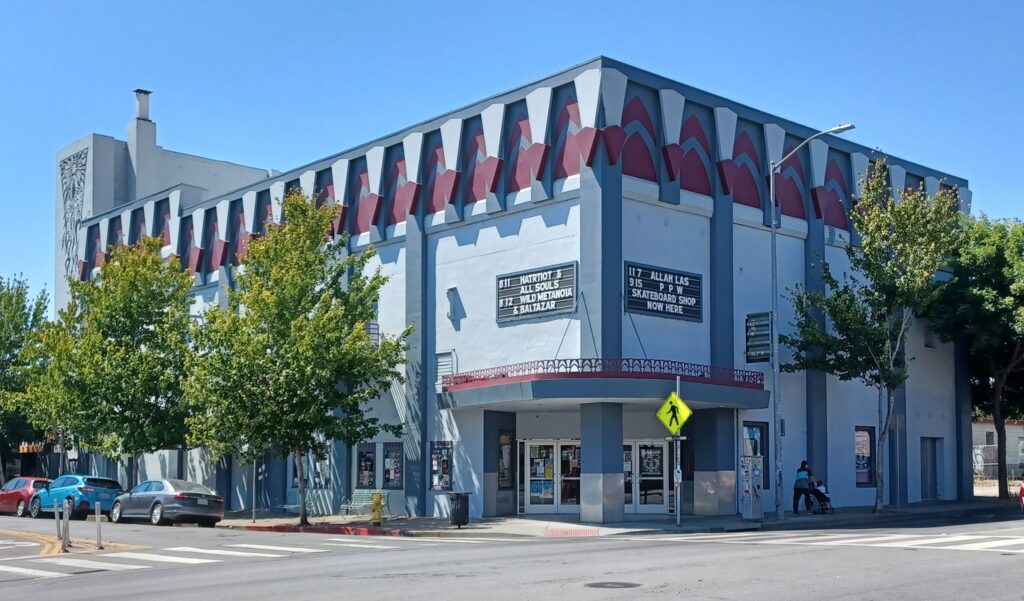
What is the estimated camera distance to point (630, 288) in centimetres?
3023

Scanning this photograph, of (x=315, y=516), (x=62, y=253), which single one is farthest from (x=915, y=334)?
(x=62, y=253)

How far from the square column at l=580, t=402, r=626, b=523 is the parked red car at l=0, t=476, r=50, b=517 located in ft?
63.8

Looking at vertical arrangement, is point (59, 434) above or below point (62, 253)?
below

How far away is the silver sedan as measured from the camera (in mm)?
31703

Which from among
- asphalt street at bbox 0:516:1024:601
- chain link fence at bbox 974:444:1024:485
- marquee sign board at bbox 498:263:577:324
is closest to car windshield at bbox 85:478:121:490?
asphalt street at bbox 0:516:1024:601

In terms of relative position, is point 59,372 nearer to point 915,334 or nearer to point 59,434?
point 59,434

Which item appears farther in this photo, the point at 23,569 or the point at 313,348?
the point at 313,348

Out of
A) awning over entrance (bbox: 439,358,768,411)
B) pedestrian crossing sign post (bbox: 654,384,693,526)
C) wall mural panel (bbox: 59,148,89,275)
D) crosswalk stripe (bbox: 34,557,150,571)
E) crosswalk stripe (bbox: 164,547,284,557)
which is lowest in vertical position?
crosswalk stripe (bbox: 164,547,284,557)

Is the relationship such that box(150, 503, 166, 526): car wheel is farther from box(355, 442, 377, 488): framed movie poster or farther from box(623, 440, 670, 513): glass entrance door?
box(623, 440, 670, 513): glass entrance door

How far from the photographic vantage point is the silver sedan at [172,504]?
31.7 meters

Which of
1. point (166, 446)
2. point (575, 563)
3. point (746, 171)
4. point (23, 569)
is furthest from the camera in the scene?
point (166, 446)

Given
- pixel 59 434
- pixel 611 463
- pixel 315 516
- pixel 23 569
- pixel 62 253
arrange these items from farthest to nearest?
A: pixel 62 253 → pixel 59 434 → pixel 315 516 → pixel 611 463 → pixel 23 569

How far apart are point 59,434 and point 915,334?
3565cm

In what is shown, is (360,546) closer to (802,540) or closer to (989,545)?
(802,540)
